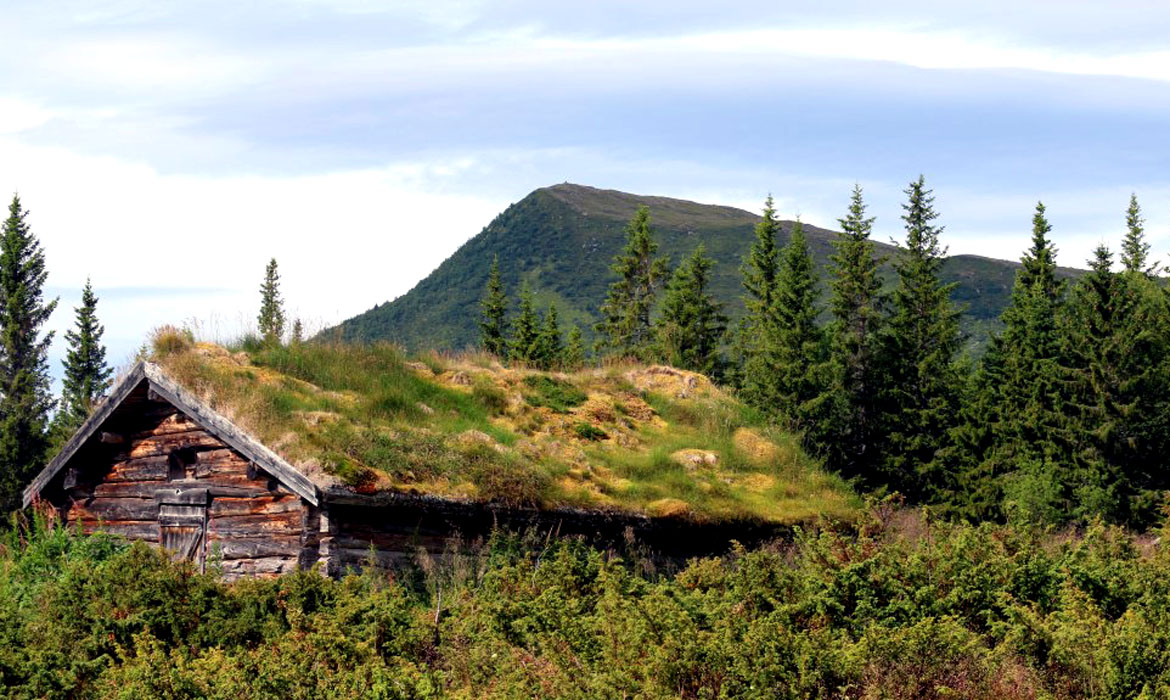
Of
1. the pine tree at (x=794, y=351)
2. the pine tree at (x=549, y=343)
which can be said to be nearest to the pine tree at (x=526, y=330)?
the pine tree at (x=549, y=343)

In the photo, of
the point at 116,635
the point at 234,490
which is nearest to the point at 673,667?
the point at 116,635

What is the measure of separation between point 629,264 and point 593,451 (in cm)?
4799

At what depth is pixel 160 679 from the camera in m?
8.30

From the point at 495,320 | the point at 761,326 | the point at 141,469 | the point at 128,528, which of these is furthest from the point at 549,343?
the point at 141,469

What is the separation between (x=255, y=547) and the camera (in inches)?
610

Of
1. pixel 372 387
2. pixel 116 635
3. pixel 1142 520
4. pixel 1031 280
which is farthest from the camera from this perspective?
pixel 1031 280

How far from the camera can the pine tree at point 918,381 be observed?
152 feet

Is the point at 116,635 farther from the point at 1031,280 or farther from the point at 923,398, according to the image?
the point at 1031,280

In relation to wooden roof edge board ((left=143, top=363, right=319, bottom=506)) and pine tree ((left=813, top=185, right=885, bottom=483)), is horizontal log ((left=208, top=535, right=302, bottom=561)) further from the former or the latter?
pine tree ((left=813, top=185, right=885, bottom=483))

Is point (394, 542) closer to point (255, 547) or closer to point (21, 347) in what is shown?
point (255, 547)

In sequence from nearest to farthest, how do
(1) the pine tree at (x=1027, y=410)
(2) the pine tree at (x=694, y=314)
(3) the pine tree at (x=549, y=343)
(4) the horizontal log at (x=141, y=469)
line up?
(4) the horizontal log at (x=141, y=469)
(1) the pine tree at (x=1027, y=410)
(2) the pine tree at (x=694, y=314)
(3) the pine tree at (x=549, y=343)

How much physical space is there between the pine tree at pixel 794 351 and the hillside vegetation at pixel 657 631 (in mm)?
33026

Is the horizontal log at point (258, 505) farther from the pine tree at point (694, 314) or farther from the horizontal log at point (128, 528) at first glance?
the pine tree at point (694, 314)

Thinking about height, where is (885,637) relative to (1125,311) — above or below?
below
